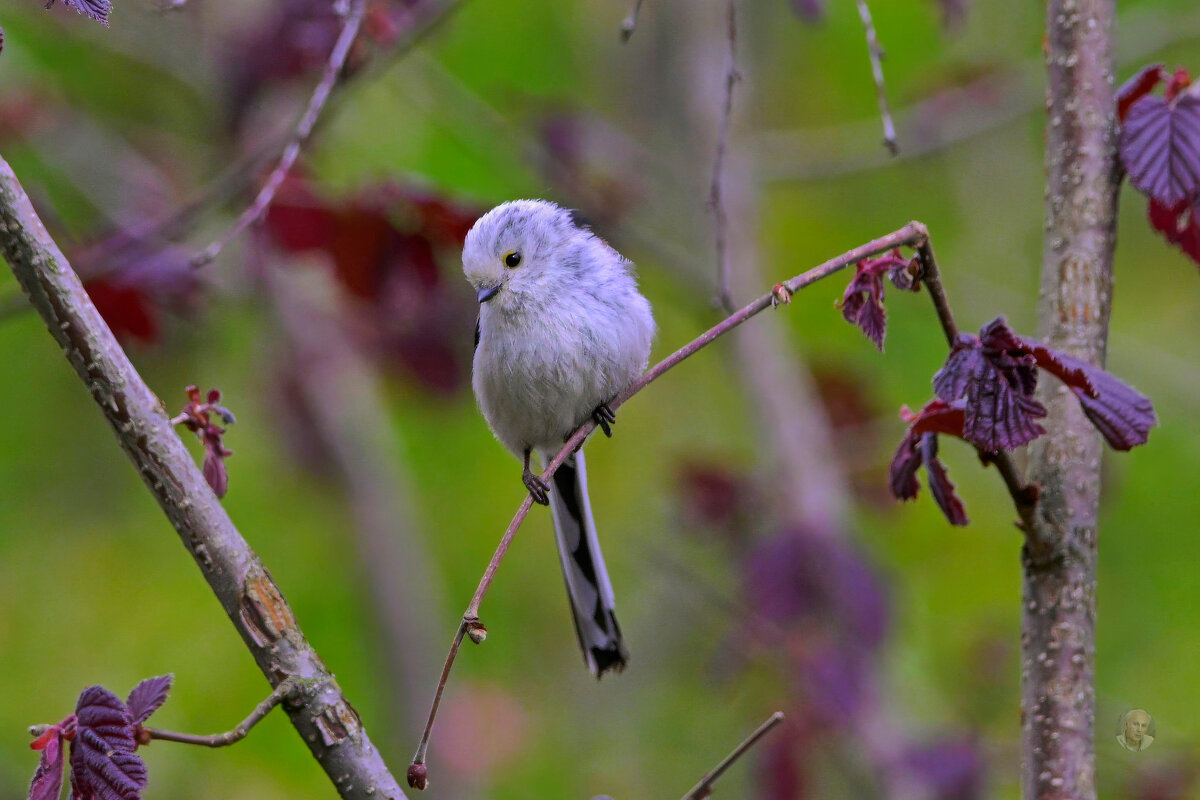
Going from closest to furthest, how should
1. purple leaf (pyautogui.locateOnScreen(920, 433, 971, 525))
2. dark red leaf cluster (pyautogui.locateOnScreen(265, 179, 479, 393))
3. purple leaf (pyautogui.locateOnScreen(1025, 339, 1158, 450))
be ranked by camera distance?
purple leaf (pyautogui.locateOnScreen(1025, 339, 1158, 450)), purple leaf (pyautogui.locateOnScreen(920, 433, 971, 525)), dark red leaf cluster (pyautogui.locateOnScreen(265, 179, 479, 393))

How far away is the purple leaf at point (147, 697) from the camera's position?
67.5 inches

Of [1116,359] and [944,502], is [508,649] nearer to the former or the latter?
[1116,359]

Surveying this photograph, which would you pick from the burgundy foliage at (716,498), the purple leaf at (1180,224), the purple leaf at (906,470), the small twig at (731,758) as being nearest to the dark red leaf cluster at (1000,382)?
the purple leaf at (906,470)

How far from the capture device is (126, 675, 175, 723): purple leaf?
1.71 m

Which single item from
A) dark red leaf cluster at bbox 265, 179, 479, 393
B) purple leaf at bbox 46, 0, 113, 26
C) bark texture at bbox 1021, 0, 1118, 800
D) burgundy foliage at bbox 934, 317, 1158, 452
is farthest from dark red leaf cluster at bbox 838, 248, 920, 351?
dark red leaf cluster at bbox 265, 179, 479, 393

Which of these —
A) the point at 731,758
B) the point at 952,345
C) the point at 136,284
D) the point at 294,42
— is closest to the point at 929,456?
the point at 952,345

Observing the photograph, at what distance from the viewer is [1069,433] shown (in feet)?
6.91

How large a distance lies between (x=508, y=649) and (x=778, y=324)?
104 inches

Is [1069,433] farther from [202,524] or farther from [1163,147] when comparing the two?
[202,524]

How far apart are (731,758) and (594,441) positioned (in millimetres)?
4562

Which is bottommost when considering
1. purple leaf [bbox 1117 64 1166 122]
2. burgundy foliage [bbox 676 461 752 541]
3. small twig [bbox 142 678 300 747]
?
small twig [bbox 142 678 300 747]

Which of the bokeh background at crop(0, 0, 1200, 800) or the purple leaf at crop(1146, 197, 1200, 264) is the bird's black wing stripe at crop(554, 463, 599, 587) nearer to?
the bokeh background at crop(0, 0, 1200, 800)

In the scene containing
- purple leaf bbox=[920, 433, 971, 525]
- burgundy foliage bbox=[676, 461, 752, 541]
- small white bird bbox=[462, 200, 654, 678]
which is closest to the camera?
purple leaf bbox=[920, 433, 971, 525]

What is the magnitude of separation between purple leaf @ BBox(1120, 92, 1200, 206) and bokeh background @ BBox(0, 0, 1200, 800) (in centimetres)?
119
